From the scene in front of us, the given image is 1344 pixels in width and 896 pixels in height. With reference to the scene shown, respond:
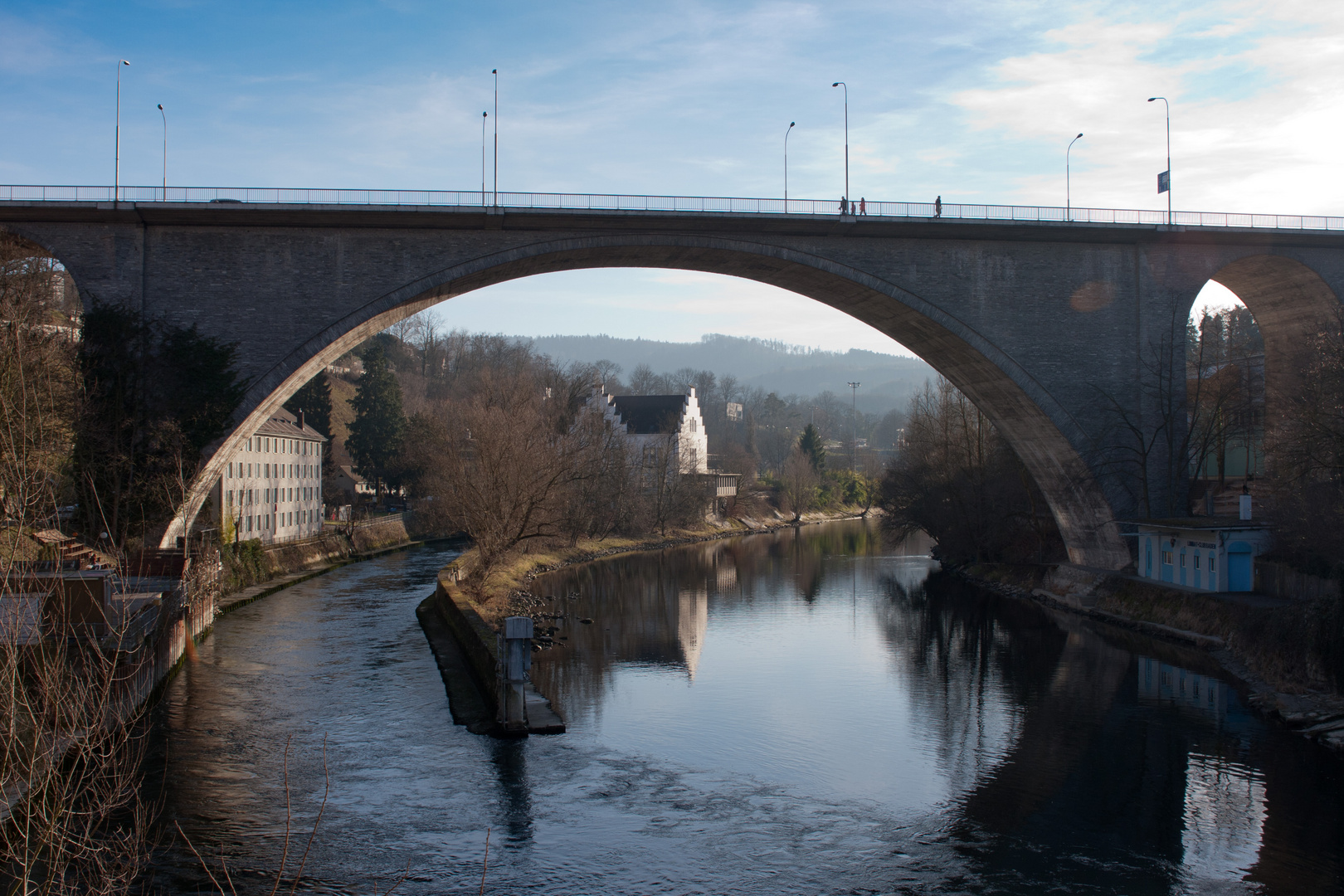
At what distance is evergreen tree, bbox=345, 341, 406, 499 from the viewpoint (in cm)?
5150

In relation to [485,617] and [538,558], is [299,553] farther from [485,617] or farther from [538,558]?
[485,617]

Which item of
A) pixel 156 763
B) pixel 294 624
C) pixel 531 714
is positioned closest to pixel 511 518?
pixel 294 624

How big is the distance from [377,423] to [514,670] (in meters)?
40.1

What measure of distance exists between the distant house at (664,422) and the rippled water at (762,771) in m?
30.7

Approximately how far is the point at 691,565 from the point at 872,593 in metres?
9.46

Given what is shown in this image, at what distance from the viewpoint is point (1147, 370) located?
25.3m

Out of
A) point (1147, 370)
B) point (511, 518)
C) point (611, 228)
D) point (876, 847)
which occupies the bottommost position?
point (876, 847)

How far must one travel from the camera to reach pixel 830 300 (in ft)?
91.6

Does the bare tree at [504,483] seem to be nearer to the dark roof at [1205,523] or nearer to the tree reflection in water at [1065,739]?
the tree reflection in water at [1065,739]

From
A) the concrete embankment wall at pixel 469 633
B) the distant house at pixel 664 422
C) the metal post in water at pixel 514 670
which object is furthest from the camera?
the distant house at pixel 664 422

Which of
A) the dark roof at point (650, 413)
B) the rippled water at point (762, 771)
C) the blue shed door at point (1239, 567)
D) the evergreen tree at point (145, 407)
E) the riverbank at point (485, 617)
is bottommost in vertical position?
the rippled water at point (762, 771)

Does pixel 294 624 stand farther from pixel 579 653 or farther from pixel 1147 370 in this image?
pixel 1147 370

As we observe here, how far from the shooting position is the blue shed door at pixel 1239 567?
2052cm

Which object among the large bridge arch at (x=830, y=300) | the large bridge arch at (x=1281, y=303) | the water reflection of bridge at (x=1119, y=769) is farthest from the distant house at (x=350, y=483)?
the large bridge arch at (x=1281, y=303)
